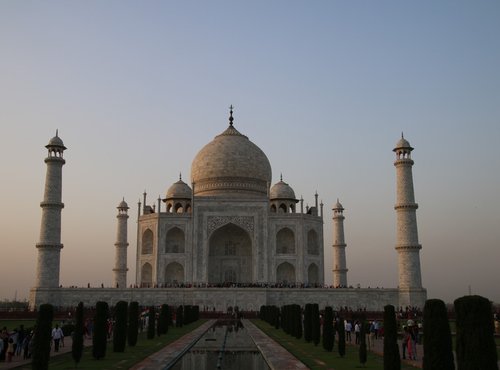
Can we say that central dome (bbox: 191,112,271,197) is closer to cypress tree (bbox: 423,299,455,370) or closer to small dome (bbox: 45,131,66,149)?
small dome (bbox: 45,131,66,149)

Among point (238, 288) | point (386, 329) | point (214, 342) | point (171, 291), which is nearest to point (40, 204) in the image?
point (171, 291)

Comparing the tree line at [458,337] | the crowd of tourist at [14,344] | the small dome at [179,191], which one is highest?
the small dome at [179,191]

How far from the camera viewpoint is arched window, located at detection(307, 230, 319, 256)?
34281 millimetres

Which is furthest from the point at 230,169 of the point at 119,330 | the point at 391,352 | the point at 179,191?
the point at 391,352

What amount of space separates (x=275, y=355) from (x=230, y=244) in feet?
74.0

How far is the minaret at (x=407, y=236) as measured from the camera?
92.4 feet

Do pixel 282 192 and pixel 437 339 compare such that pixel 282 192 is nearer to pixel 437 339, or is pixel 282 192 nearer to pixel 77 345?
pixel 77 345

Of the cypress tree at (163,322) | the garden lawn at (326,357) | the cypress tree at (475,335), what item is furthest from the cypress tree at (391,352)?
the cypress tree at (163,322)

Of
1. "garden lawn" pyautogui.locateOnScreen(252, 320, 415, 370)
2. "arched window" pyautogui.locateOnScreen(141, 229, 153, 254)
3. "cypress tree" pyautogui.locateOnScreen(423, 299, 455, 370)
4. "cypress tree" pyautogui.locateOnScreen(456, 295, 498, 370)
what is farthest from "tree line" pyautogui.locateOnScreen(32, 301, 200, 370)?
"arched window" pyautogui.locateOnScreen(141, 229, 153, 254)

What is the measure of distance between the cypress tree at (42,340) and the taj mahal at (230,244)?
1893 cm

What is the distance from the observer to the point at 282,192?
37438 millimetres

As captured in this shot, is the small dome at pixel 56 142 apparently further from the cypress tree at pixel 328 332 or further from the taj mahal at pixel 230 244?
the cypress tree at pixel 328 332

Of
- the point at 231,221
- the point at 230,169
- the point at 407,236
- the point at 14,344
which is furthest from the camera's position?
the point at 230,169

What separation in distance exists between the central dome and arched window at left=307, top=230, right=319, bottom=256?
4.29 m
